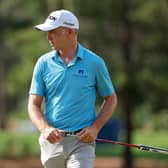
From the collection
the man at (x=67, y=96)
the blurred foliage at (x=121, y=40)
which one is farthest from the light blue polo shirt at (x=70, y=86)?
the blurred foliage at (x=121, y=40)

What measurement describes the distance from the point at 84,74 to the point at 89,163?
0.72 meters

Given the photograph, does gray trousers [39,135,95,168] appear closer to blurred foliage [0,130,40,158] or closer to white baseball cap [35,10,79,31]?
white baseball cap [35,10,79,31]

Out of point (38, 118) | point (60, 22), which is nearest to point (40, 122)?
point (38, 118)

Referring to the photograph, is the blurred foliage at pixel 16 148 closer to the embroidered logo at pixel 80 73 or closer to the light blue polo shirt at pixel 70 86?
the light blue polo shirt at pixel 70 86

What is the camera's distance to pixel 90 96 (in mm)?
7148

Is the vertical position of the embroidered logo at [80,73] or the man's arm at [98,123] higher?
the embroidered logo at [80,73]

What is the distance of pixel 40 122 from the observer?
23.1ft

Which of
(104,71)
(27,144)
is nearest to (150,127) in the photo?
(27,144)

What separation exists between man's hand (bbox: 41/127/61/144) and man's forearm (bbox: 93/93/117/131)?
34 centimetres

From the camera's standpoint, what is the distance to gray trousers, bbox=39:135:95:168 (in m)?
7.07

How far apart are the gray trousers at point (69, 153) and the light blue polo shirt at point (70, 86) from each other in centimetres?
12

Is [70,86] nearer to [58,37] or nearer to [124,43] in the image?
[58,37]

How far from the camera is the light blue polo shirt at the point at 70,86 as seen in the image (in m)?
7.07

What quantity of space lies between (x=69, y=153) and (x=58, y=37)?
3.10ft
